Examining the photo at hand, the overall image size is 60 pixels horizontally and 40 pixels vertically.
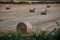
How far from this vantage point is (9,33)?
1.52m

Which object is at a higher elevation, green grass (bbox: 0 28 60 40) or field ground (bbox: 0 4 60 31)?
green grass (bbox: 0 28 60 40)

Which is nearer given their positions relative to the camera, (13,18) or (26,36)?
(26,36)

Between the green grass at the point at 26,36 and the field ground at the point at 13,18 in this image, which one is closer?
the green grass at the point at 26,36

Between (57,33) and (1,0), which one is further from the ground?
(57,33)

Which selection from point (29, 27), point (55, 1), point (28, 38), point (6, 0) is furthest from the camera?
point (55, 1)

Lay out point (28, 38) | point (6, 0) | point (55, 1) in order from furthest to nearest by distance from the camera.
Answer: point (55, 1) → point (6, 0) → point (28, 38)

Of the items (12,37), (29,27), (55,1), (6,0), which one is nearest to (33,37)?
(12,37)

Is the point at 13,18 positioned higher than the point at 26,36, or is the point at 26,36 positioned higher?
the point at 26,36

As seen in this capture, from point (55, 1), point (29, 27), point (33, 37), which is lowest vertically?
point (55, 1)

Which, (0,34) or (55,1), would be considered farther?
(55,1)

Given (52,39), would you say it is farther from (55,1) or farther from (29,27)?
(55,1)

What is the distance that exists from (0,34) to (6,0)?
25.0 feet

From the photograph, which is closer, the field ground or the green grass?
the green grass

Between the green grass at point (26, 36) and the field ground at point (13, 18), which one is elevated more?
the green grass at point (26, 36)
